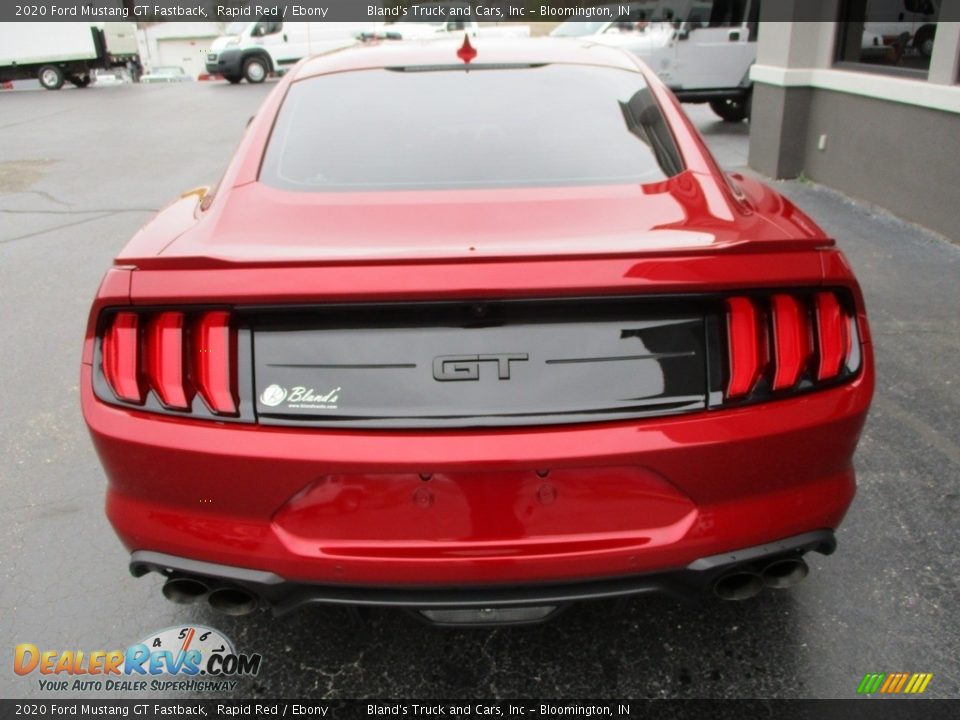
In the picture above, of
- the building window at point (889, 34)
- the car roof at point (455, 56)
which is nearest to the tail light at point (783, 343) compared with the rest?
the car roof at point (455, 56)

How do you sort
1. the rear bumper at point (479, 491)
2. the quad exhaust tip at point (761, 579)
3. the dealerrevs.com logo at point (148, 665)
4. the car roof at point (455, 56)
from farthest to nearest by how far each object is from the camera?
the car roof at point (455, 56) < the dealerrevs.com logo at point (148, 665) < the quad exhaust tip at point (761, 579) < the rear bumper at point (479, 491)

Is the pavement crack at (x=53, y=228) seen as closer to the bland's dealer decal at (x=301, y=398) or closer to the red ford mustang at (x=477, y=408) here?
the red ford mustang at (x=477, y=408)

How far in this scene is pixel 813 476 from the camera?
1985mm

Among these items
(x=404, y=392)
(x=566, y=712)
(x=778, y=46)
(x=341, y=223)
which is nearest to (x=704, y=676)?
(x=566, y=712)

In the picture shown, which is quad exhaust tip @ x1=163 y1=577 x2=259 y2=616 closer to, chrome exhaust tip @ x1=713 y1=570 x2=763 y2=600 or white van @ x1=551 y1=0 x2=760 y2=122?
chrome exhaust tip @ x1=713 y1=570 x2=763 y2=600

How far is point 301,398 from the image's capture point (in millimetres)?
1859

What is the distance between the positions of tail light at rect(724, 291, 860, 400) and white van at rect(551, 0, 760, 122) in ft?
36.5

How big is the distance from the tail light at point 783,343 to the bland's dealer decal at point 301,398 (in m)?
0.91

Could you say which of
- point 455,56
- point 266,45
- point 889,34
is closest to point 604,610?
point 455,56

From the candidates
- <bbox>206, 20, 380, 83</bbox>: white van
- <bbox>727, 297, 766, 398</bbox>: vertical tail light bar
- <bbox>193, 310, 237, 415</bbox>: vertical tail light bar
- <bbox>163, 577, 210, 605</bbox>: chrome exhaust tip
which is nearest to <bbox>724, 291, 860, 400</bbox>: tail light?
<bbox>727, 297, 766, 398</bbox>: vertical tail light bar

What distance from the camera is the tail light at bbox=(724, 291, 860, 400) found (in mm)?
1895

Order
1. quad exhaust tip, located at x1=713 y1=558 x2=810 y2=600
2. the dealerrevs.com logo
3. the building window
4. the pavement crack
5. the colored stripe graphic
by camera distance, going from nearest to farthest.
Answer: quad exhaust tip, located at x1=713 y1=558 x2=810 y2=600, the colored stripe graphic, the dealerrevs.com logo, the building window, the pavement crack

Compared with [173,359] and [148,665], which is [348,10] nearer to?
[148,665]

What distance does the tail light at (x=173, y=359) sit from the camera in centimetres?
188
